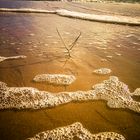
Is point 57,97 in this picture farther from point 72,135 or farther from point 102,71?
point 102,71

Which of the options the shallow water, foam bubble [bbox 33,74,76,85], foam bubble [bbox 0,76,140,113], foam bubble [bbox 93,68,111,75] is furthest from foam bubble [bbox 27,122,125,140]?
foam bubble [bbox 93,68,111,75]

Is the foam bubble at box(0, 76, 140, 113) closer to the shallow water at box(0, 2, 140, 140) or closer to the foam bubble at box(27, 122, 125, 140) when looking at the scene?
the shallow water at box(0, 2, 140, 140)

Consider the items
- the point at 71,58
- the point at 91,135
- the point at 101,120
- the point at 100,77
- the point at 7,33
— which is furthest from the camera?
the point at 7,33

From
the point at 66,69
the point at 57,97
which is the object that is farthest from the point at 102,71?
the point at 57,97

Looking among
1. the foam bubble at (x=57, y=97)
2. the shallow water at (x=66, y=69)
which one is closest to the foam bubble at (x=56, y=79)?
the shallow water at (x=66, y=69)

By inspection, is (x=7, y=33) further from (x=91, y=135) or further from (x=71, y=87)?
(x=91, y=135)

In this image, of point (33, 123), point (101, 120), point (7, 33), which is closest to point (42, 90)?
point (33, 123)
